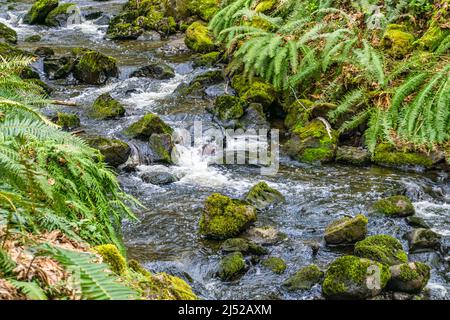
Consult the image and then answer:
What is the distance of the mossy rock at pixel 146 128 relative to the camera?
8.77m

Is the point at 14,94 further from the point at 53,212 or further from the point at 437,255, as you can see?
the point at 437,255

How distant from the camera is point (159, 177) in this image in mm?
7656

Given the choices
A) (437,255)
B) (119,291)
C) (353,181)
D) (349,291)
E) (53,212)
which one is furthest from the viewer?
(353,181)

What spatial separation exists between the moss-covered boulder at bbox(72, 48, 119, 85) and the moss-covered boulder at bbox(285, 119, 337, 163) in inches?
219

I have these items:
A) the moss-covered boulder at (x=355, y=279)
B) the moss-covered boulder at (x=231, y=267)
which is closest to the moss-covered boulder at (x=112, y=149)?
the moss-covered boulder at (x=231, y=267)

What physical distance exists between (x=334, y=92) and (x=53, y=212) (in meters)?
7.20

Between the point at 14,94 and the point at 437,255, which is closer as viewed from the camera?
the point at 14,94

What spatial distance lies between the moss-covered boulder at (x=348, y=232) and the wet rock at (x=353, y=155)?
2292 mm

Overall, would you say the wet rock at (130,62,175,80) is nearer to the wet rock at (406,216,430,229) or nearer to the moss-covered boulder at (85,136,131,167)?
the moss-covered boulder at (85,136,131,167)

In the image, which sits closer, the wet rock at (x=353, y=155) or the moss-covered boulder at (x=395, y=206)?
the moss-covered boulder at (x=395, y=206)

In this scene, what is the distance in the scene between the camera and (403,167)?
25.6 feet

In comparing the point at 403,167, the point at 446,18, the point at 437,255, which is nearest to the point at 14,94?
the point at 437,255

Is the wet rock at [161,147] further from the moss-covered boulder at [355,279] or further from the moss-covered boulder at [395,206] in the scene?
the moss-covered boulder at [355,279]

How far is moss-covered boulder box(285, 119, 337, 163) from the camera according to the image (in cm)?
816
